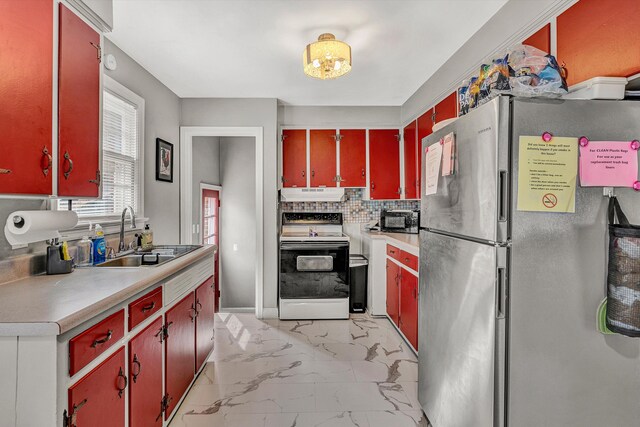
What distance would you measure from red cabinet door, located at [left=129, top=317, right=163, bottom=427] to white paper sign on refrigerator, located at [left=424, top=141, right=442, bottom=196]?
5.37 ft

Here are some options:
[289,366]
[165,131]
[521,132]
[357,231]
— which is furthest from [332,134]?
[521,132]

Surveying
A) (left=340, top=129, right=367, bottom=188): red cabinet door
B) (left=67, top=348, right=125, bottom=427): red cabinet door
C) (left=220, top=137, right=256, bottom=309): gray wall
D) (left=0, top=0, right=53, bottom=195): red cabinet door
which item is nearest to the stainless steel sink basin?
(left=67, top=348, right=125, bottom=427): red cabinet door

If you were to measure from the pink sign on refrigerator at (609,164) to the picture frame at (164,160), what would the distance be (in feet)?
10.6

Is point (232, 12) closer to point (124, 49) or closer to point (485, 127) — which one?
point (124, 49)

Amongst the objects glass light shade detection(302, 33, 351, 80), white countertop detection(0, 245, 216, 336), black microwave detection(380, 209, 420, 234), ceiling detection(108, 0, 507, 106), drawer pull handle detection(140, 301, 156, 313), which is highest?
ceiling detection(108, 0, 507, 106)

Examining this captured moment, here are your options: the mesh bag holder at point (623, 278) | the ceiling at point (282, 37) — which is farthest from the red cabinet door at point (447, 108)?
the mesh bag holder at point (623, 278)

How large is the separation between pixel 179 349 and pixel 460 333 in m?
1.62

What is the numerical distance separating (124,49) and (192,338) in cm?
232

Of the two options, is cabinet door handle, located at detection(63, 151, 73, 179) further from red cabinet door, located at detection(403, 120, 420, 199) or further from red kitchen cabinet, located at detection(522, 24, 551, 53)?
red cabinet door, located at detection(403, 120, 420, 199)

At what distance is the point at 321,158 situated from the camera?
4.11 m

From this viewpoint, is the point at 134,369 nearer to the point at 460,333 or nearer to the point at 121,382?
the point at 121,382

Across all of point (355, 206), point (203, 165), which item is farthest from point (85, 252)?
point (355, 206)

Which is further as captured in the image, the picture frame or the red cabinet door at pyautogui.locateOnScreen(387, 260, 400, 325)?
the red cabinet door at pyautogui.locateOnScreen(387, 260, 400, 325)

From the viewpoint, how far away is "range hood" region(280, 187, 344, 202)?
4.05 meters
